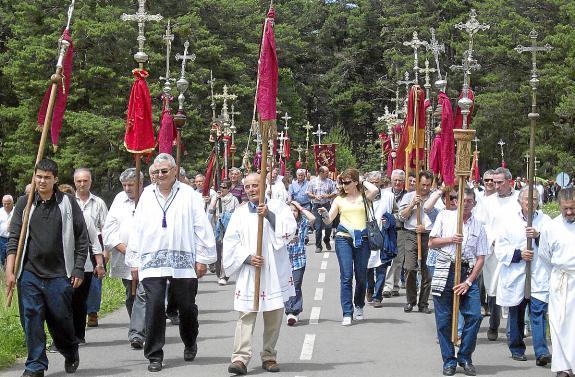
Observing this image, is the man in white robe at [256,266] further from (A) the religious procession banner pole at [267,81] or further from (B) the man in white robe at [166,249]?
(A) the religious procession banner pole at [267,81]

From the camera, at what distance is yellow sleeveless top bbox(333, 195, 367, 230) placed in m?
13.2

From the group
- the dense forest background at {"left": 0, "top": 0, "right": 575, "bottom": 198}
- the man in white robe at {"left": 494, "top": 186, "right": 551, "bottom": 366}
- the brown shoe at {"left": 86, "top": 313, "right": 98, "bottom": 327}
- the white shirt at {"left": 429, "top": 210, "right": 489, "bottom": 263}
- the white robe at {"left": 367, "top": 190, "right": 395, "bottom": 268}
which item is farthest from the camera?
the dense forest background at {"left": 0, "top": 0, "right": 575, "bottom": 198}

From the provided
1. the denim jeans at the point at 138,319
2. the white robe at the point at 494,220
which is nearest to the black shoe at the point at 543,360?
the white robe at the point at 494,220

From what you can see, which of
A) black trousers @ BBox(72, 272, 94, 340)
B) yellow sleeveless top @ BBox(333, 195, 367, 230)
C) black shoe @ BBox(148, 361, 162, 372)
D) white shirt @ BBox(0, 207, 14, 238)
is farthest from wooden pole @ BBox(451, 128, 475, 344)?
white shirt @ BBox(0, 207, 14, 238)

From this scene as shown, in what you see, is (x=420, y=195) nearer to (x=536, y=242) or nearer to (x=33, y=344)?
(x=536, y=242)

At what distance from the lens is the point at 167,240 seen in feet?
31.8

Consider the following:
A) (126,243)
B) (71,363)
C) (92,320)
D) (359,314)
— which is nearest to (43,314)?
(71,363)

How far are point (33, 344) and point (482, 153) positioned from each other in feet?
184

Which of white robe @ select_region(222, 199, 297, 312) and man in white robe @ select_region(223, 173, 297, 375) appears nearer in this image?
man in white robe @ select_region(223, 173, 297, 375)

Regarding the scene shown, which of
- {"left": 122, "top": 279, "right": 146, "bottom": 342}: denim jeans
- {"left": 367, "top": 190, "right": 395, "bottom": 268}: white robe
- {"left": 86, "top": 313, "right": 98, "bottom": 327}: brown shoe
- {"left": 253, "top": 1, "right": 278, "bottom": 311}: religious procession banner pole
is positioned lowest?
{"left": 86, "top": 313, "right": 98, "bottom": 327}: brown shoe

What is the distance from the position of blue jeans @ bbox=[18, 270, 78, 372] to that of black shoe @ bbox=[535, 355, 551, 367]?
4.60 meters

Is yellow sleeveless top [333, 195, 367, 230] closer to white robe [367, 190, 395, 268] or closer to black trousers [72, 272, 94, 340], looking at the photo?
white robe [367, 190, 395, 268]

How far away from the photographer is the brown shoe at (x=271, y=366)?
9648 mm

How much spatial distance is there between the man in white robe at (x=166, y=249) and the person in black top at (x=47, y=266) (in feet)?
2.03
